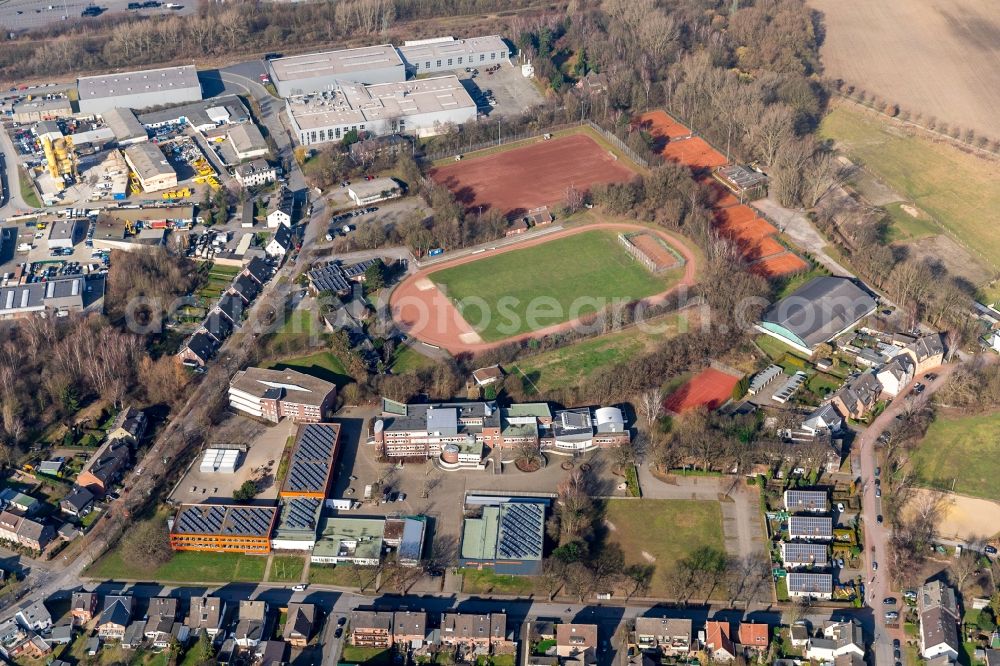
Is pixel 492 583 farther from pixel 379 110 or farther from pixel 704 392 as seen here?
pixel 379 110

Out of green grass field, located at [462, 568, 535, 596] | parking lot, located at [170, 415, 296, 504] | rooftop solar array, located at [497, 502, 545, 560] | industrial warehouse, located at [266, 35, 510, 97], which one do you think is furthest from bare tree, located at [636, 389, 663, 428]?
industrial warehouse, located at [266, 35, 510, 97]

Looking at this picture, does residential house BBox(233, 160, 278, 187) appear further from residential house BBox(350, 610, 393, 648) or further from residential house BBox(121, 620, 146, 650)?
residential house BBox(350, 610, 393, 648)


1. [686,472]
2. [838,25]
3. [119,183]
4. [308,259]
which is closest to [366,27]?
[119,183]

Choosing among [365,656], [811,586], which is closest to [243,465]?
[365,656]

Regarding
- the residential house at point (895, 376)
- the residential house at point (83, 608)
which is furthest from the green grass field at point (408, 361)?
the residential house at point (895, 376)

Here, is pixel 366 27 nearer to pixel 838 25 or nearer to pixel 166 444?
pixel 838 25

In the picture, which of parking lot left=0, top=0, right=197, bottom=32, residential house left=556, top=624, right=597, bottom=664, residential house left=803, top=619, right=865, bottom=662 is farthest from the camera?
parking lot left=0, top=0, right=197, bottom=32
